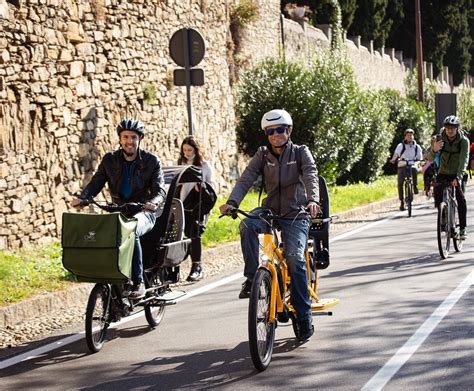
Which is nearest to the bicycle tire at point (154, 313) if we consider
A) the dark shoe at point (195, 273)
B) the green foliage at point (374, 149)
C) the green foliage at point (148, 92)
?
the dark shoe at point (195, 273)

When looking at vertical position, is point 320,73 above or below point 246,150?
above

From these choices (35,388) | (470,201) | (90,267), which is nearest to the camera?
(35,388)

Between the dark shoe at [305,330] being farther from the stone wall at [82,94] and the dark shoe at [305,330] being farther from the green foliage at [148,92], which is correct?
the green foliage at [148,92]

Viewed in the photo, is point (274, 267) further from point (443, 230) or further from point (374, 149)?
point (374, 149)

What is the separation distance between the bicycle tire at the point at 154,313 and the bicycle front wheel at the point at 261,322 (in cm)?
155

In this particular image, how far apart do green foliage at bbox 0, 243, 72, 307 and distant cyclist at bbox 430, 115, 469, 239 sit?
4948mm

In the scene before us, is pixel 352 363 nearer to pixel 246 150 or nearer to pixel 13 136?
pixel 13 136

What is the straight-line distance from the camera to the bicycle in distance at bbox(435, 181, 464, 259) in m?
13.3

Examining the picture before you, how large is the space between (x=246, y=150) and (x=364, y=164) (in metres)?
8.34

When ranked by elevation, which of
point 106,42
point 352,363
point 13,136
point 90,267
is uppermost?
point 106,42

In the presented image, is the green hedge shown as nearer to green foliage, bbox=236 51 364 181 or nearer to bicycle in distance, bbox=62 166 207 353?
green foliage, bbox=236 51 364 181

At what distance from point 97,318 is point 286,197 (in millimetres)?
1663

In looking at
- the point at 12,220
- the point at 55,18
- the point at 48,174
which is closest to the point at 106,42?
the point at 55,18

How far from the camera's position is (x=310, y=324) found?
7957 millimetres
